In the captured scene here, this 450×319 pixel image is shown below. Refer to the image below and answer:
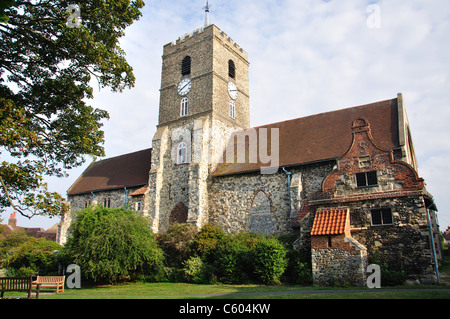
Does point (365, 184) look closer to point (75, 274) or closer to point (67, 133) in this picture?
point (67, 133)

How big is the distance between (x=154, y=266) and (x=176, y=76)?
17.6m

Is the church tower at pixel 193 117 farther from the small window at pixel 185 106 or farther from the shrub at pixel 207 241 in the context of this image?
the shrub at pixel 207 241

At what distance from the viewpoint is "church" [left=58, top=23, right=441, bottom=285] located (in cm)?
1526

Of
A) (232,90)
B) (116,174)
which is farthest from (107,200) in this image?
(232,90)

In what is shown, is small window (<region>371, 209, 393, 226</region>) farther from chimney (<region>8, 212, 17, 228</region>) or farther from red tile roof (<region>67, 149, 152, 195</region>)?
chimney (<region>8, 212, 17, 228</region>)

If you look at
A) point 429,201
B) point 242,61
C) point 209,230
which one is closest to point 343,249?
point 429,201

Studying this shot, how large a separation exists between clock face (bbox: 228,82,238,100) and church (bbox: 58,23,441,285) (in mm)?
102

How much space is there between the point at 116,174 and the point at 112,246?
53.3ft

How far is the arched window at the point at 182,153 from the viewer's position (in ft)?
90.8

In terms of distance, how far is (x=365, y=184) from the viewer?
16594 millimetres

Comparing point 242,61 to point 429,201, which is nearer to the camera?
point 429,201

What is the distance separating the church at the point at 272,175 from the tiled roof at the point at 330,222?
66 millimetres

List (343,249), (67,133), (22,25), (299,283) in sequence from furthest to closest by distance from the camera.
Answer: (299,283)
(343,249)
(67,133)
(22,25)

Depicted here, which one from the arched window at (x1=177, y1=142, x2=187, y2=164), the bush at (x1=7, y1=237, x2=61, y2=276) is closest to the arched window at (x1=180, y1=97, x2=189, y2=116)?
the arched window at (x1=177, y1=142, x2=187, y2=164)
